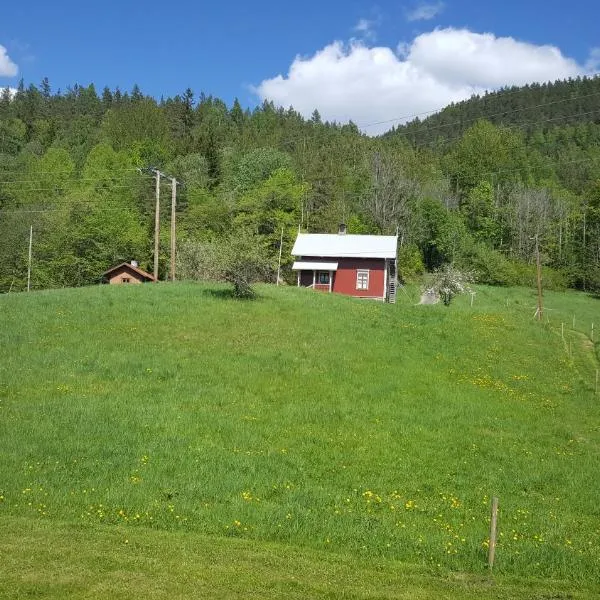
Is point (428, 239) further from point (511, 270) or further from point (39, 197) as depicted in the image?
point (39, 197)

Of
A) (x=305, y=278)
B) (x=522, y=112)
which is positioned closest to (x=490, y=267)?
(x=305, y=278)

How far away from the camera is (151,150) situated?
9775 cm

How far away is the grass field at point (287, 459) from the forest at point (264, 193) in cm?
1564

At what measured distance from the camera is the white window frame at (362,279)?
192ft

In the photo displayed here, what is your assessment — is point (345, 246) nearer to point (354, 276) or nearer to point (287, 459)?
point (354, 276)

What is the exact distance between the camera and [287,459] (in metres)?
15.1

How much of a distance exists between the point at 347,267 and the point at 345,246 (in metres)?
2.32

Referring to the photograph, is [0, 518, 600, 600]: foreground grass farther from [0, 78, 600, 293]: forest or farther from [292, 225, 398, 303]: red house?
[292, 225, 398, 303]: red house

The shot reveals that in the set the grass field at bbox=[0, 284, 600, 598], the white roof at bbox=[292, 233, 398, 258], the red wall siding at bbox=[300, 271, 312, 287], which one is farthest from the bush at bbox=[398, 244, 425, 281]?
the grass field at bbox=[0, 284, 600, 598]

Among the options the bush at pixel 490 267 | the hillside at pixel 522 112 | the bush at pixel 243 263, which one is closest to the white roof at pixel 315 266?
the bush at pixel 243 263

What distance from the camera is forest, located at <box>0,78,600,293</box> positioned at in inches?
2916

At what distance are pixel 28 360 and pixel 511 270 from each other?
2701 inches

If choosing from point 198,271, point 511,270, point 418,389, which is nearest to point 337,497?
point 418,389

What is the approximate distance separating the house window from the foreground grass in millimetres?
48807
